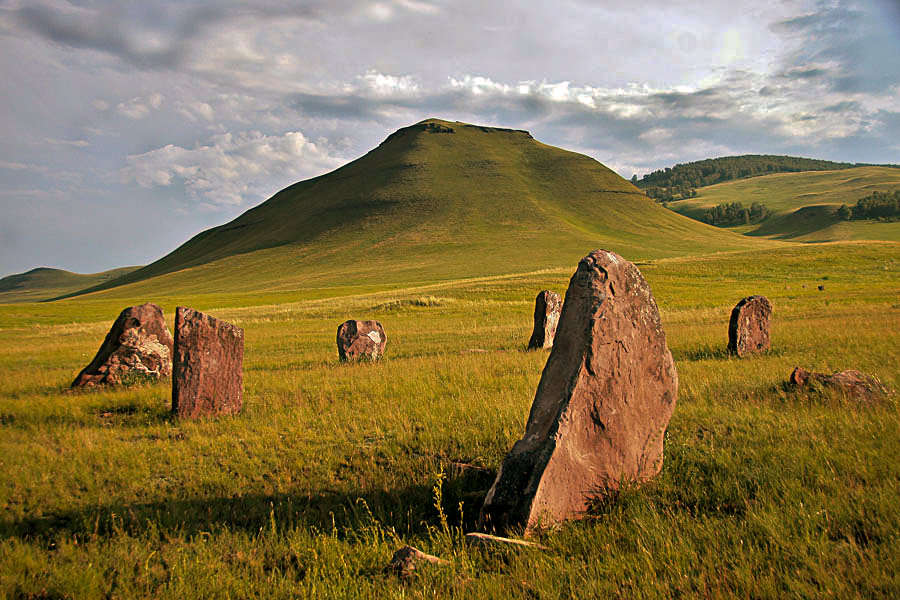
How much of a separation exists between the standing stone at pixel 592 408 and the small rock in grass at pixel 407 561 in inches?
29.5

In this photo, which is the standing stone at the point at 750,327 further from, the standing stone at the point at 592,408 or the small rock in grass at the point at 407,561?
the small rock in grass at the point at 407,561

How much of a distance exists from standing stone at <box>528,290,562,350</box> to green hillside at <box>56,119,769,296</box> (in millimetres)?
61890

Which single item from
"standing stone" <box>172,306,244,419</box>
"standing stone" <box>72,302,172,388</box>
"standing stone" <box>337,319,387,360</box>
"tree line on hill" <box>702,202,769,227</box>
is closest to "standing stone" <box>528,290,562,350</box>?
"standing stone" <box>337,319,387,360</box>

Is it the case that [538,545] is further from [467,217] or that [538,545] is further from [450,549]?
[467,217]

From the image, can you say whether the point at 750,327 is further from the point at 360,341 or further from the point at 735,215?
the point at 735,215

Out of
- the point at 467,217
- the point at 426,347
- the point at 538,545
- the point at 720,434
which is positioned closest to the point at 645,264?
the point at 426,347

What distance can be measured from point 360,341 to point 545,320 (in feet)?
21.4

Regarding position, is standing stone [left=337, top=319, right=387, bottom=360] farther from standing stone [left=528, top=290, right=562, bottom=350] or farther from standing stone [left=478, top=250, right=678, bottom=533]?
standing stone [left=478, top=250, right=678, bottom=533]

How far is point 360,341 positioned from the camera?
55.1 feet

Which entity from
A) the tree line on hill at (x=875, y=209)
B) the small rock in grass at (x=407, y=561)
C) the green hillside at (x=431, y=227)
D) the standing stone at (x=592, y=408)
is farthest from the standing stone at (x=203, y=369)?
the tree line on hill at (x=875, y=209)

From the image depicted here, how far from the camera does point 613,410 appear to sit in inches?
222

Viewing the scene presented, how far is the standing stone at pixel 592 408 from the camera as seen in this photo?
16.8ft

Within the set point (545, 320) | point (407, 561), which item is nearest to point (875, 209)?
point (545, 320)

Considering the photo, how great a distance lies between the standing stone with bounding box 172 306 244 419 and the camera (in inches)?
A: 394
